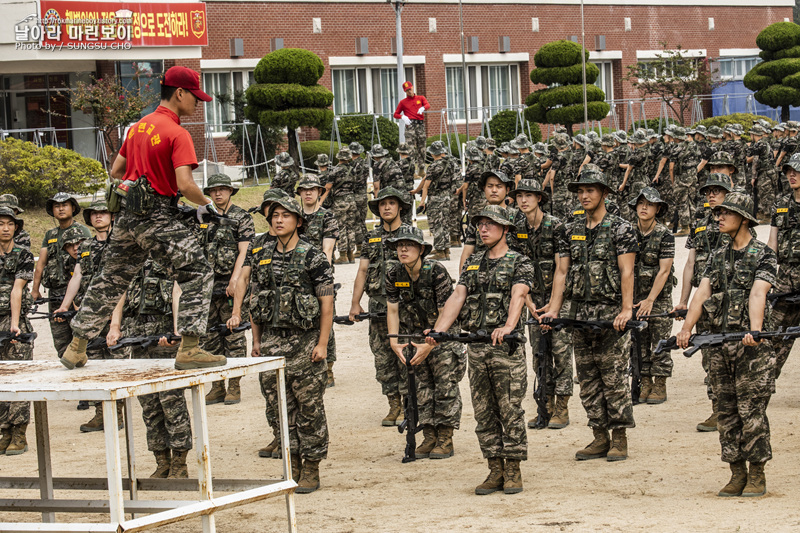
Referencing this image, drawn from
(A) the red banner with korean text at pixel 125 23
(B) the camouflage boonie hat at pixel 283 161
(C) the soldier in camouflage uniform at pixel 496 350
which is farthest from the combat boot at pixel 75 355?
(A) the red banner with korean text at pixel 125 23

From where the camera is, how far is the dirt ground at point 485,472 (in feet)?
23.6

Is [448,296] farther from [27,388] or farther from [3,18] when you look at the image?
[3,18]

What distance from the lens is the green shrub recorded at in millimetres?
23203

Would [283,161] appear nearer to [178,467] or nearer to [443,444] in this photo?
[443,444]

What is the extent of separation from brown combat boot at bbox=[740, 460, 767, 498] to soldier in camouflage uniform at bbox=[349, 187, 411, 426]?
3.40 meters

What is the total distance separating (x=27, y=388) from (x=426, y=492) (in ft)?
10.6

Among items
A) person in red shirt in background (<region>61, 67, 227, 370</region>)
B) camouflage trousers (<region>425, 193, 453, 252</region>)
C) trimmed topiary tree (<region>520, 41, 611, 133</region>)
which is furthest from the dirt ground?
trimmed topiary tree (<region>520, 41, 611, 133</region>)

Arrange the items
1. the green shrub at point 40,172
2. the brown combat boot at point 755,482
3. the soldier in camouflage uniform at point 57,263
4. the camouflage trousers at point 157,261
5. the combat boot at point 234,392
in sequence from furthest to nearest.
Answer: the green shrub at point 40,172, the combat boot at point 234,392, the soldier in camouflage uniform at point 57,263, the brown combat boot at point 755,482, the camouflage trousers at point 157,261

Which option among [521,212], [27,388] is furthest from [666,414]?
[27,388]

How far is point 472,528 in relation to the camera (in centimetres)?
712

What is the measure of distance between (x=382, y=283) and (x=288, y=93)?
1961 centimetres

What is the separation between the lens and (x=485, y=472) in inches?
338

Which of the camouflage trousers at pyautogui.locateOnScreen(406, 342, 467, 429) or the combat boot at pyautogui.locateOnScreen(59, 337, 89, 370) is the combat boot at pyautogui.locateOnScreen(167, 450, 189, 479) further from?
the camouflage trousers at pyautogui.locateOnScreen(406, 342, 467, 429)

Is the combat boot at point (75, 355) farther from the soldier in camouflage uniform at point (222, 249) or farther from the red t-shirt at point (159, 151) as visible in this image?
the soldier in camouflage uniform at point (222, 249)
